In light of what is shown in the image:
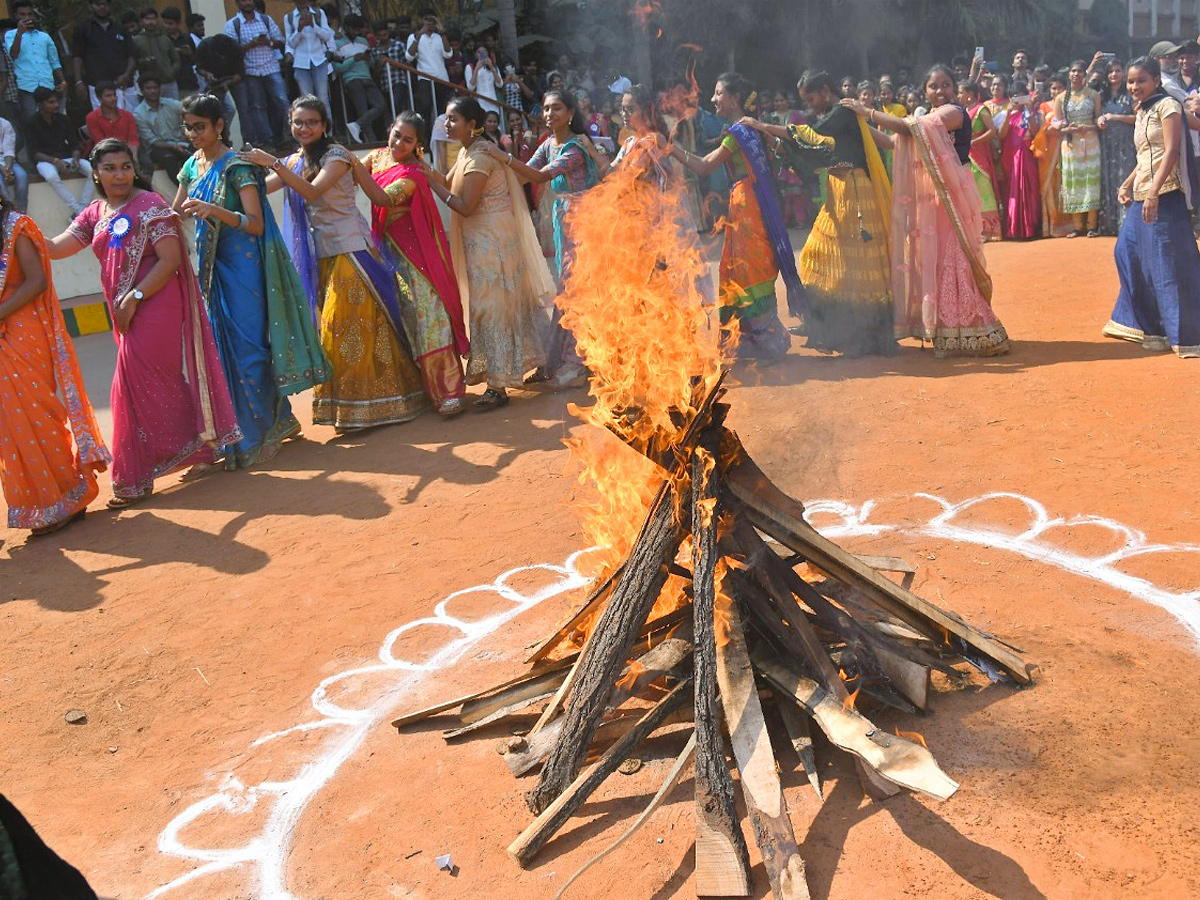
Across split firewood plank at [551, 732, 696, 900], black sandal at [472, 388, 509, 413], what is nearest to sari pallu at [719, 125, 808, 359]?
black sandal at [472, 388, 509, 413]

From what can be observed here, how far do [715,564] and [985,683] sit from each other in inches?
39.9

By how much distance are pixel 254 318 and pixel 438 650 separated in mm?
3534

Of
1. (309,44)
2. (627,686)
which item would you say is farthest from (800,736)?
(309,44)

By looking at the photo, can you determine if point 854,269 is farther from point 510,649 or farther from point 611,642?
point 611,642

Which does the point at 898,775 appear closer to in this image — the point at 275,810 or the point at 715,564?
the point at 715,564

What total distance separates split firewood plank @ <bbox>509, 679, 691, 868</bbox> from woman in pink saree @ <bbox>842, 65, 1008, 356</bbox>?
5402mm

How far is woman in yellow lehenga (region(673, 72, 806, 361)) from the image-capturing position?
27.0 feet

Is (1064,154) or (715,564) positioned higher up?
(1064,154)

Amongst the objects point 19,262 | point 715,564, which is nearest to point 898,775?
point 715,564

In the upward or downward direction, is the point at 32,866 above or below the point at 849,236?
below

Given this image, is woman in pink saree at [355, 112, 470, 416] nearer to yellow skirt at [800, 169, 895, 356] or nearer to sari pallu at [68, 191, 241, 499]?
sari pallu at [68, 191, 241, 499]

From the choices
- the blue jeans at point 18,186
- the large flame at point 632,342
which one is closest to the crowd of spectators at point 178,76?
the blue jeans at point 18,186

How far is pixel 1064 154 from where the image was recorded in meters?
13.3

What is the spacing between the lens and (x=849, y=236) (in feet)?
27.5
